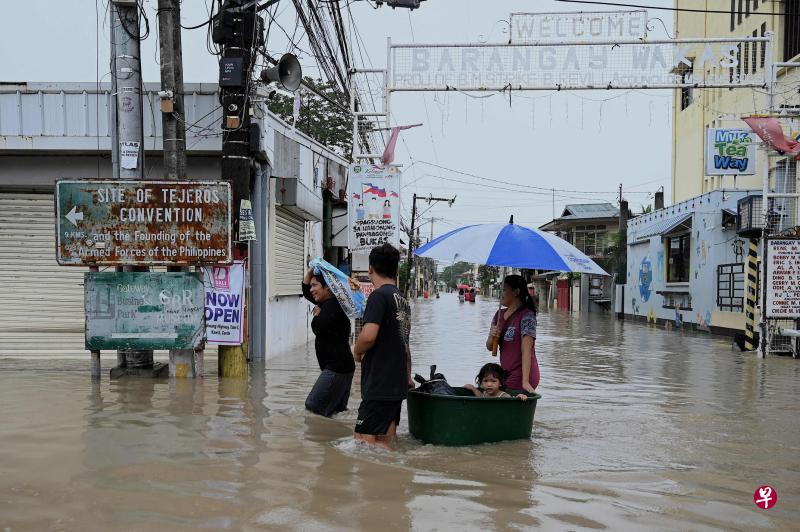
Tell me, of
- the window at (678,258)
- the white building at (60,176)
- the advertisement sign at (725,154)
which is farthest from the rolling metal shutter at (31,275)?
Result: the window at (678,258)

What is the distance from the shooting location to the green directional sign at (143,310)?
9883mm

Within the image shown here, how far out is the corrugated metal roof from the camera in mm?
59875

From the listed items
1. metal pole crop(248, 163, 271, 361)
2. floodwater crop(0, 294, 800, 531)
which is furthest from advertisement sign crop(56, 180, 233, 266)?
metal pole crop(248, 163, 271, 361)

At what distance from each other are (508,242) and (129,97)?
5731 millimetres

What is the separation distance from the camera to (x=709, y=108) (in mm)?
27141

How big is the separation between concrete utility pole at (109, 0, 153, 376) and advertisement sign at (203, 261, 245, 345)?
1.08 m

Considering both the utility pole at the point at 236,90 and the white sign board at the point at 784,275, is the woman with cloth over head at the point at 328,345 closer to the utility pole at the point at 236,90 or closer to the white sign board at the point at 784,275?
the utility pole at the point at 236,90

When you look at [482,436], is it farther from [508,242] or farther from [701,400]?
[701,400]

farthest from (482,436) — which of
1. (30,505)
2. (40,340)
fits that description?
(40,340)

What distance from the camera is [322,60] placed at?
14.1 meters

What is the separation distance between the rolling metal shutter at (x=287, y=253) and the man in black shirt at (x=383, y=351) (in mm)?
8254

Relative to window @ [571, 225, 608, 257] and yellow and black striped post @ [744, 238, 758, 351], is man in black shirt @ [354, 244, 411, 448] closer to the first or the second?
yellow and black striped post @ [744, 238, 758, 351]

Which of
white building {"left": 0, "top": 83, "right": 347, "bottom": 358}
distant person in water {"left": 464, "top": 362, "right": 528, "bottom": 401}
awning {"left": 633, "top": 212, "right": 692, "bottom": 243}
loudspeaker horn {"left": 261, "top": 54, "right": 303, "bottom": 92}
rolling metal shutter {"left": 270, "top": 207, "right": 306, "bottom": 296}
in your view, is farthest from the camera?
awning {"left": 633, "top": 212, "right": 692, "bottom": 243}

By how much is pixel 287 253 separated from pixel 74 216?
6.11 metres
